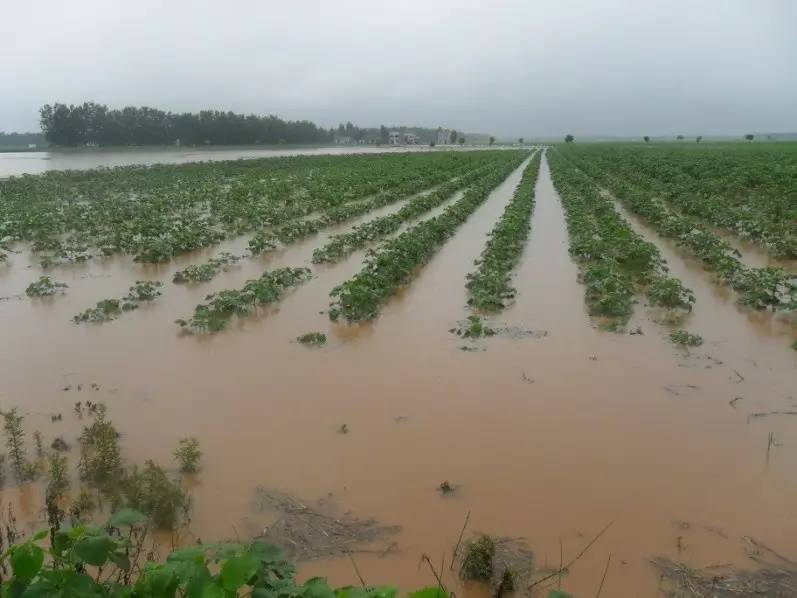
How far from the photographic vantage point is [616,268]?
35.5 feet

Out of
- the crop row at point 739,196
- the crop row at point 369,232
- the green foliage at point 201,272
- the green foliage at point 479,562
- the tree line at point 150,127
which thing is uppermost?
the tree line at point 150,127

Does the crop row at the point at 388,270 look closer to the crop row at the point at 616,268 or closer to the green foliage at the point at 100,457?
the crop row at the point at 616,268

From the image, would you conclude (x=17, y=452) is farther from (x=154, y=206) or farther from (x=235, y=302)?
(x=154, y=206)

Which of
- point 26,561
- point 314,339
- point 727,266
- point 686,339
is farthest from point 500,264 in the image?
point 26,561

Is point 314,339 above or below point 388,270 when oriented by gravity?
below

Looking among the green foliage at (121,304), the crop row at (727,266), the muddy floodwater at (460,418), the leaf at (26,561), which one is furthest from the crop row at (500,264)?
the leaf at (26,561)

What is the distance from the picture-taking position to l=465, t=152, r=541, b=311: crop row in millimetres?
9070

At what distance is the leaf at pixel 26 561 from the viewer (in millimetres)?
1865

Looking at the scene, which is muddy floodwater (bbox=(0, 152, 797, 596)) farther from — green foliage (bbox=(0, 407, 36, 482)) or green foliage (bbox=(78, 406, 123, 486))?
green foliage (bbox=(0, 407, 36, 482))

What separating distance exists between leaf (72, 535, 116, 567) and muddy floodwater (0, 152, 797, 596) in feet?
6.16

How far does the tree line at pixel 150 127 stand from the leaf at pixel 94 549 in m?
81.5

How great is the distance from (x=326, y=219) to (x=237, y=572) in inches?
631

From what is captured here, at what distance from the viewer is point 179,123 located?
82750mm

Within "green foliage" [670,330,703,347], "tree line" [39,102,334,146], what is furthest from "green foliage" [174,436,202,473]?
"tree line" [39,102,334,146]
